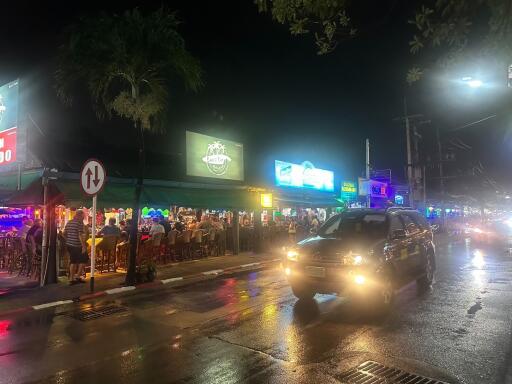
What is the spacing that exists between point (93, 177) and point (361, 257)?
252 inches

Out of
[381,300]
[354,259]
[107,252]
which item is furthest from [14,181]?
[381,300]

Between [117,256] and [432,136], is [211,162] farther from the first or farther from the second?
[432,136]

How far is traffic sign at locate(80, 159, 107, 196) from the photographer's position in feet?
33.2

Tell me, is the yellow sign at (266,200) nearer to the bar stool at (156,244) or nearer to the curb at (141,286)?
the curb at (141,286)

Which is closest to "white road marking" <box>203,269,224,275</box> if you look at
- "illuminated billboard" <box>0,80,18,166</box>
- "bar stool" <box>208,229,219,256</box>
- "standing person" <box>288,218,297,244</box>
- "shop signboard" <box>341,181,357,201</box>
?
"bar stool" <box>208,229,219,256</box>

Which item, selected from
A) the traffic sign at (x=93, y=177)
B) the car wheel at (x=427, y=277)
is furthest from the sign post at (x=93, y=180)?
the car wheel at (x=427, y=277)

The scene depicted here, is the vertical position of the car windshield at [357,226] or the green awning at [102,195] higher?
the green awning at [102,195]

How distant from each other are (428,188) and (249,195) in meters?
38.0

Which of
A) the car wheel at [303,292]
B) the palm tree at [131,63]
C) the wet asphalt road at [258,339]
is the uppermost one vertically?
the palm tree at [131,63]

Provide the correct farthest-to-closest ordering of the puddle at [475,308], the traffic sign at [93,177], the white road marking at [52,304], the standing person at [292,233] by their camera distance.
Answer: the standing person at [292,233]
the traffic sign at [93,177]
the white road marking at [52,304]
the puddle at [475,308]

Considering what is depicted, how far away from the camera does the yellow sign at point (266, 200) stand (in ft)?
62.5

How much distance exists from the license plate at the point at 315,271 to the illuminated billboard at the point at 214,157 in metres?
8.94

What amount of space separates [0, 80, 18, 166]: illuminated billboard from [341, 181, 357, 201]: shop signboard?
61.0ft

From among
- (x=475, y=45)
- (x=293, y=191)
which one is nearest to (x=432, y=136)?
(x=293, y=191)
